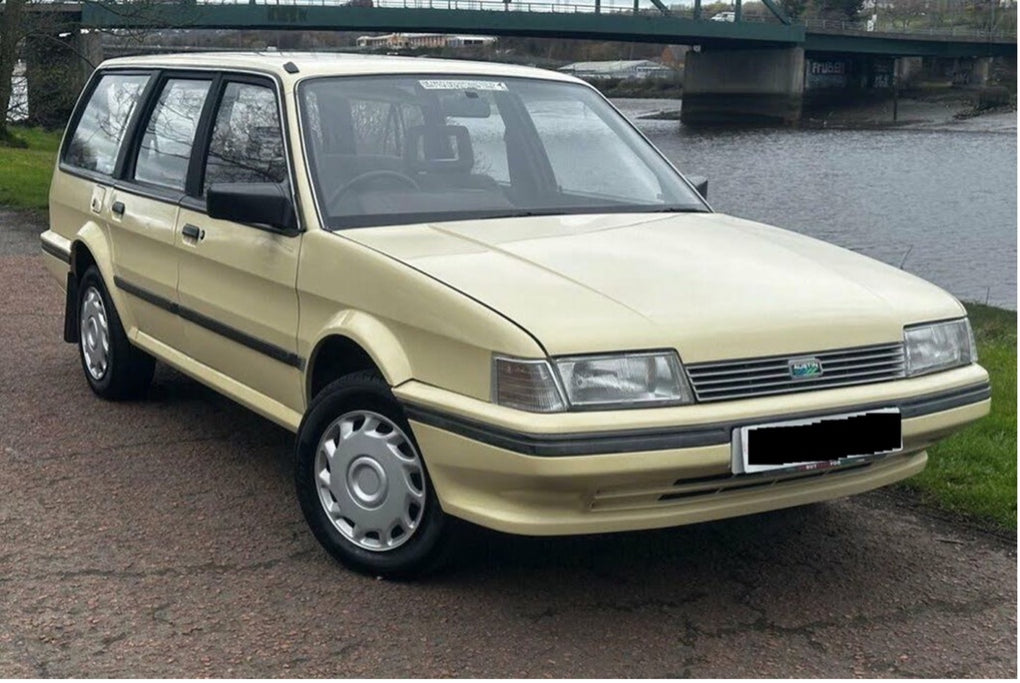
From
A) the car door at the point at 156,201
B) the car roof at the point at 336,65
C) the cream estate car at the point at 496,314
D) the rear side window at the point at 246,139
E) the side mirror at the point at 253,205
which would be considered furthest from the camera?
the car door at the point at 156,201

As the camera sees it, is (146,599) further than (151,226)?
No

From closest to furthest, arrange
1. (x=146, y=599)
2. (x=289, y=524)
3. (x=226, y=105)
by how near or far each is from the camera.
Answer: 1. (x=146, y=599)
2. (x=289, y=524)
3. (x=226, y=105)

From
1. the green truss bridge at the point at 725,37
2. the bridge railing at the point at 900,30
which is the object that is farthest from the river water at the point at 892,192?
the bridge railing at the point at 900,30

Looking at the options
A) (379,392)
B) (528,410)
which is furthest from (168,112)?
(528,410)

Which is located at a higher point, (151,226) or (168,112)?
(168,112)

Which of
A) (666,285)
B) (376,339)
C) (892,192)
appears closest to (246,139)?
(376,339)

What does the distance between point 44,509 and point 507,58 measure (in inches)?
2043

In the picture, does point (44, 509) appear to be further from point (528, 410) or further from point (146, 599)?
point (528, 410)

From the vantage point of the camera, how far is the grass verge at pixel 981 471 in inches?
196

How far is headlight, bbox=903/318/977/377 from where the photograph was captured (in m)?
4.09

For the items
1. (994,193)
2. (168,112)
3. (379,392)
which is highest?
(168,112)

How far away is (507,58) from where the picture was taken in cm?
5531

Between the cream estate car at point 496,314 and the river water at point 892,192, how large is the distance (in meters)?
10.3

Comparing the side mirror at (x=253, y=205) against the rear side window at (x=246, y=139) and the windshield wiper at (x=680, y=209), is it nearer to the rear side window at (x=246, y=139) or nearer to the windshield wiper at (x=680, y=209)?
the rear side window at (x=246, y=139)
